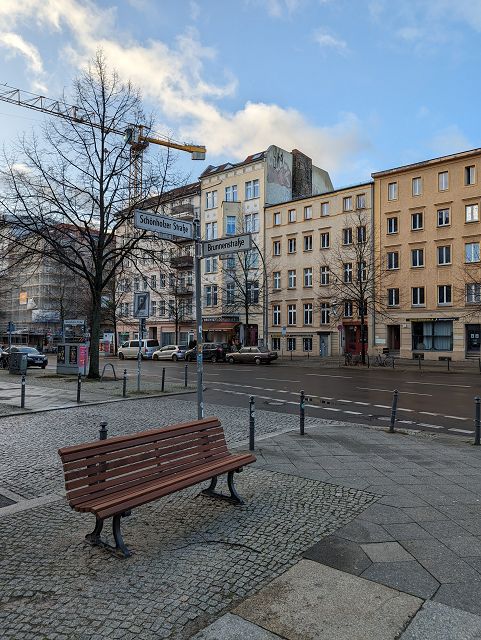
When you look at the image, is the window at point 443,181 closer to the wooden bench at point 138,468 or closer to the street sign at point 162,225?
the street sign at point 162,225

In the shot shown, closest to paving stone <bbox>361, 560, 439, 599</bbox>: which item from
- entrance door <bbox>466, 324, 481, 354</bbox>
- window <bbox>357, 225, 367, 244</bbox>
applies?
entrance door <bbox>466, 324, 481, 354</bbox>

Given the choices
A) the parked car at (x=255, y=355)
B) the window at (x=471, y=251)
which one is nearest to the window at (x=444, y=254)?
the window at (x=471, y=251)

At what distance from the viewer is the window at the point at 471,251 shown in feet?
121

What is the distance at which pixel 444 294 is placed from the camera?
38.2 m

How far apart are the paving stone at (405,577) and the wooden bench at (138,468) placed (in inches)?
69.2

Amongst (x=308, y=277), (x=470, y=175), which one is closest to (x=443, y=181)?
(x=470, y=175)

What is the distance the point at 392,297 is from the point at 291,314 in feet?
35.3

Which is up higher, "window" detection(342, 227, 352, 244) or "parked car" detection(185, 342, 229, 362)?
"window" detection(342, 227, 352, 244)

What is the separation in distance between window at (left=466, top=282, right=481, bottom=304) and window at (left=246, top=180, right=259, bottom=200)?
80.7 feet

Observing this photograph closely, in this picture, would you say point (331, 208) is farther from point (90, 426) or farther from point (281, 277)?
point (90, 426)

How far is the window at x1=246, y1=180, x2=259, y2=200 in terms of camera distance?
52.1m

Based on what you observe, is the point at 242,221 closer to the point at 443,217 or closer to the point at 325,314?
the point at 325,314

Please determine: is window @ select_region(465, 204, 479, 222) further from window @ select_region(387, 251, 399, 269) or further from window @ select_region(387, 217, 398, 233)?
window @ select_region(387, 251, 399, 269)

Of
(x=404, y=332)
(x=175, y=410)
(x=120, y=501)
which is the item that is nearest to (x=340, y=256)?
(x=404, y=332)
